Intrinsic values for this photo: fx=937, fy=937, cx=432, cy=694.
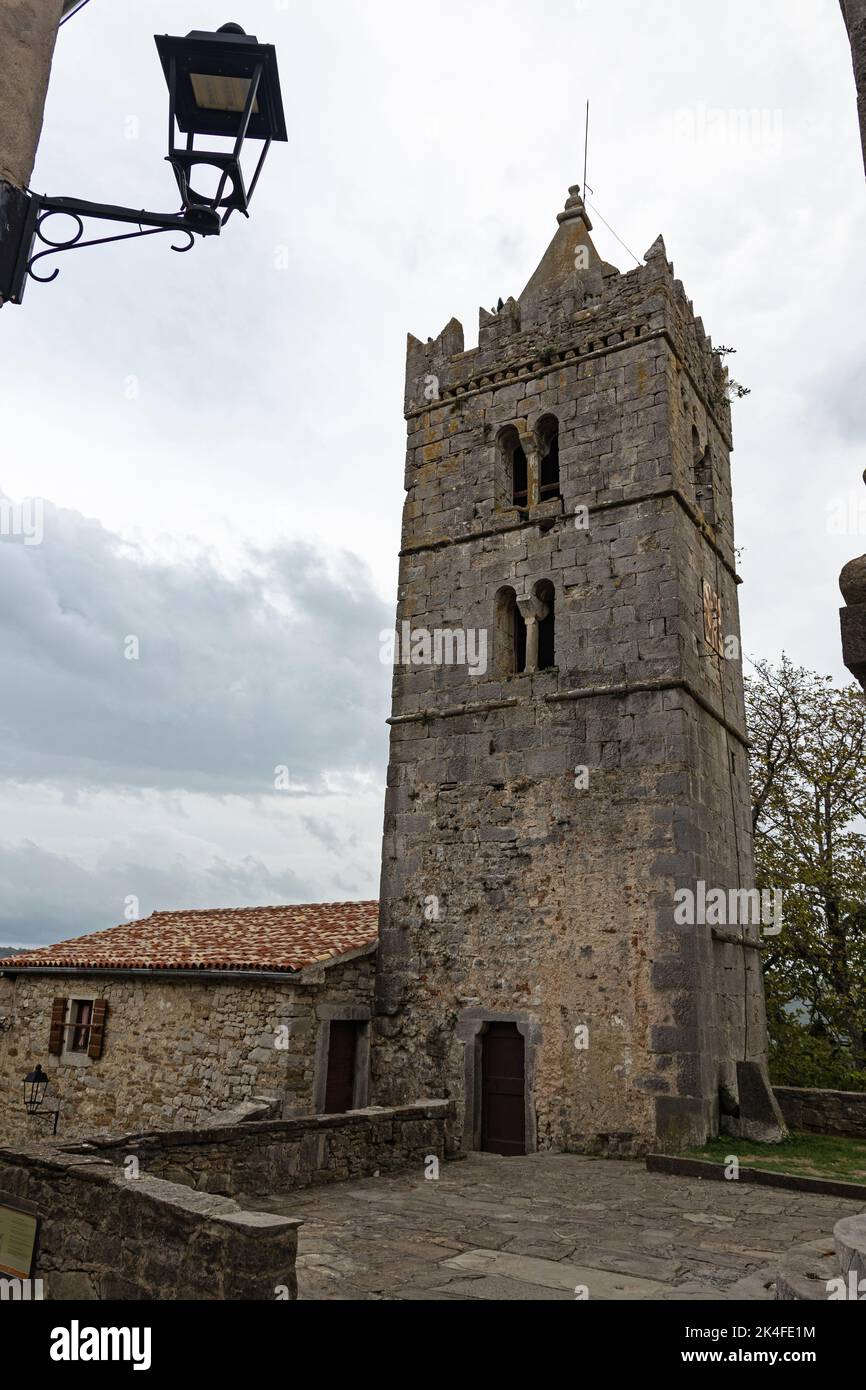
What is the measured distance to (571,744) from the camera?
13281 millimetres

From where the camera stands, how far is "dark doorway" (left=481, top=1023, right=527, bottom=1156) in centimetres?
1235

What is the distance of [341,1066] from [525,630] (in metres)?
7.03

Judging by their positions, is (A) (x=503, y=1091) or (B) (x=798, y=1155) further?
(A) (x=503, y=1091)

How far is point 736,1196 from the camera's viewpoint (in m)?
9.05

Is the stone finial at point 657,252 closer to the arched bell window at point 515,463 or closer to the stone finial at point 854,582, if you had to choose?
the arched bell window at point 515,463

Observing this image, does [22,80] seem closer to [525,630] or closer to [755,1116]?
[525,630]

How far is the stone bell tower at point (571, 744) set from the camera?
1197cm

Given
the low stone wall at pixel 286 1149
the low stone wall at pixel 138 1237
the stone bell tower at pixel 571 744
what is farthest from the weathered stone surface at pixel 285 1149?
the stone bell tower at pixel 571 744

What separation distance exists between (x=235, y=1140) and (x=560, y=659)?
7.96 metres

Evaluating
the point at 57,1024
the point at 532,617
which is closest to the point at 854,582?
the point at 532,617

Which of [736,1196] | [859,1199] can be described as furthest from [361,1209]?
[859,1199]

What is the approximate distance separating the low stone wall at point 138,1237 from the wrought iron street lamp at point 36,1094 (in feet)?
30.0

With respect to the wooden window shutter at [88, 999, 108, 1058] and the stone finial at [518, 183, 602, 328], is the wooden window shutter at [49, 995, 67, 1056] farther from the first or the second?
the stone finial at [518, 183, 602, 328]
